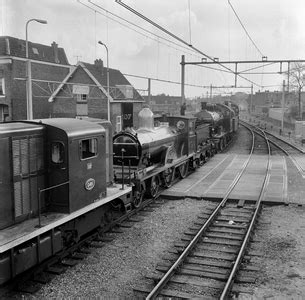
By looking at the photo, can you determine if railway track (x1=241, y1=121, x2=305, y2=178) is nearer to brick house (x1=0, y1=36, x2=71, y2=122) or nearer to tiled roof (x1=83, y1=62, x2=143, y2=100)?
tiled roof (x1=83, y1=62, x2=143, y2=100)

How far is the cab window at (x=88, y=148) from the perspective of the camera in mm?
8758

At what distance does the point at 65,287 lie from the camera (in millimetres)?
7336

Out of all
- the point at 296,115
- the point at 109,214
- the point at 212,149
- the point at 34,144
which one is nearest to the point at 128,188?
the point at 109,214

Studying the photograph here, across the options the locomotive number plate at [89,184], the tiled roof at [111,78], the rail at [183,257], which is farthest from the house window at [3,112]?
the locomotive number plate at [89,184]

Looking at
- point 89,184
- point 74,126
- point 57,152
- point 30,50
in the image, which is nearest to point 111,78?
point 30,50

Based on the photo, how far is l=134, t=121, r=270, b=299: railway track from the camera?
723 centimetres

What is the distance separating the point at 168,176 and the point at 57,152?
7924 millimetres

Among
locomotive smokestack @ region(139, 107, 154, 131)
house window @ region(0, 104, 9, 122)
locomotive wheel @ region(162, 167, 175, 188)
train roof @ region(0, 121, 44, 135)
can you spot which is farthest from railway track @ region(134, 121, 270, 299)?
house window @ region(0, 104, 9, 122)

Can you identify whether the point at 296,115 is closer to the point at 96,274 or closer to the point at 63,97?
the point at 63,97

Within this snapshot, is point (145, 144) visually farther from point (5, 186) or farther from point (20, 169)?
point (5, 186)

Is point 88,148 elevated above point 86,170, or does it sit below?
above

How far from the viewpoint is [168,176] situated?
15.6m

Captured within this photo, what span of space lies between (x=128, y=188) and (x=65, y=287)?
3.81m

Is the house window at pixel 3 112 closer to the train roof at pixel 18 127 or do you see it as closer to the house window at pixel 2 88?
the house window at pixel 2 88
